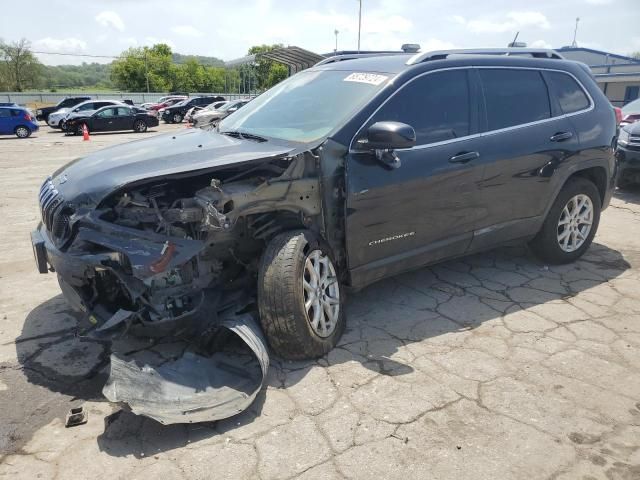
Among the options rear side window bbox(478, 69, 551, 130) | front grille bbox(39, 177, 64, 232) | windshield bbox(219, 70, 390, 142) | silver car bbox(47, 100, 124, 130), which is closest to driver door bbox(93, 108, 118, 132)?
silver car bbox(47, 100, 124, 130)

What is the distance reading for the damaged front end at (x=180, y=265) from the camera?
273 centimetres

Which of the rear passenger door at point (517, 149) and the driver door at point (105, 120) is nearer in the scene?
the rear passenger door at point (517, 149)

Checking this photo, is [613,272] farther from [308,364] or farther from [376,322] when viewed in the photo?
[308,364]

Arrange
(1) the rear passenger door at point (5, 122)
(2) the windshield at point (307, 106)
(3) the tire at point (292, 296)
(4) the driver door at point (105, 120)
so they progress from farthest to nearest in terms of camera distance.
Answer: (4) the driver door at point (105, 120), (1) the rear passenger door at point (5, 122), (2) the windshield at point (307, 106), (3) the tire at point (292, 296)

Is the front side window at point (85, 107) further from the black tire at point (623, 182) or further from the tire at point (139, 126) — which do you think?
the black tire at point (623, 182)

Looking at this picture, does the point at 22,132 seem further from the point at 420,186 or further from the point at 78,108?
the point at 420,186

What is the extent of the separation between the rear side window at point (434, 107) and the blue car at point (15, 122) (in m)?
21.9

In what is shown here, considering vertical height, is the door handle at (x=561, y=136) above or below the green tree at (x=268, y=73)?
below

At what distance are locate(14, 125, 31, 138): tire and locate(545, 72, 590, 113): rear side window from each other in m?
22.1

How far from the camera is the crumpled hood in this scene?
2.86 meters

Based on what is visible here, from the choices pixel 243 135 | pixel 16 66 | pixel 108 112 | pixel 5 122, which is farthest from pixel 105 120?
pixel 16 66

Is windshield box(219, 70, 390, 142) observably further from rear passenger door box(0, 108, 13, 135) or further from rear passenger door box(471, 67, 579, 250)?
rear passenger door box(0, 108, 13, 135)

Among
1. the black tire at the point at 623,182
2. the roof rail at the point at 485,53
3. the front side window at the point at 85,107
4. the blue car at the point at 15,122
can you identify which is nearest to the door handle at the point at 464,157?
the roof rail at the point at 485,53

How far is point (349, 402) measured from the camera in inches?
113
